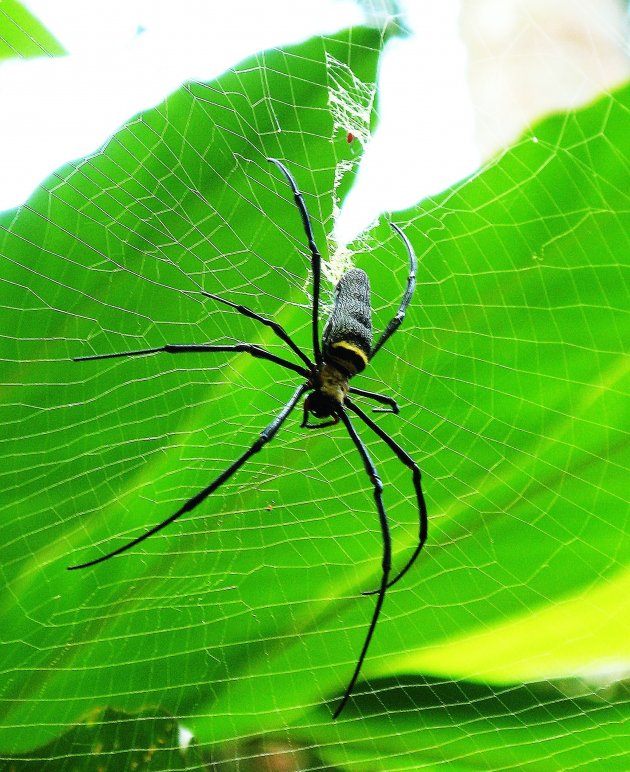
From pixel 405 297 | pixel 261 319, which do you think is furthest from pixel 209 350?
pixel 405 297

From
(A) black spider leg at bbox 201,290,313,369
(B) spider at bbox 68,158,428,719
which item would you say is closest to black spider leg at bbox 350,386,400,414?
A: (B) spider at bbox 68,158,428,719

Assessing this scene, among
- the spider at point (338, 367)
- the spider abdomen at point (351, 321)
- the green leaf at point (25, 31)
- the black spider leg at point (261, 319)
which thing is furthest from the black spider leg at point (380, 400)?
the green leaf at point (25, 31)

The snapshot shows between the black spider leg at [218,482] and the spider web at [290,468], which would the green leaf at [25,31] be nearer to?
the spider web at [290,468]

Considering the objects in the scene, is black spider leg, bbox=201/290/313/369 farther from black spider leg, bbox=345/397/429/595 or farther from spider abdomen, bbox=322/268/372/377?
black spider leg, bbox=345/397/429/595

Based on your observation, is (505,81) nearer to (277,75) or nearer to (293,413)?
(277,75)

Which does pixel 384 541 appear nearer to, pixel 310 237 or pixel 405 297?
pixel 405 297

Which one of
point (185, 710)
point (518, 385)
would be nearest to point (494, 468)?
point (518, 385)
